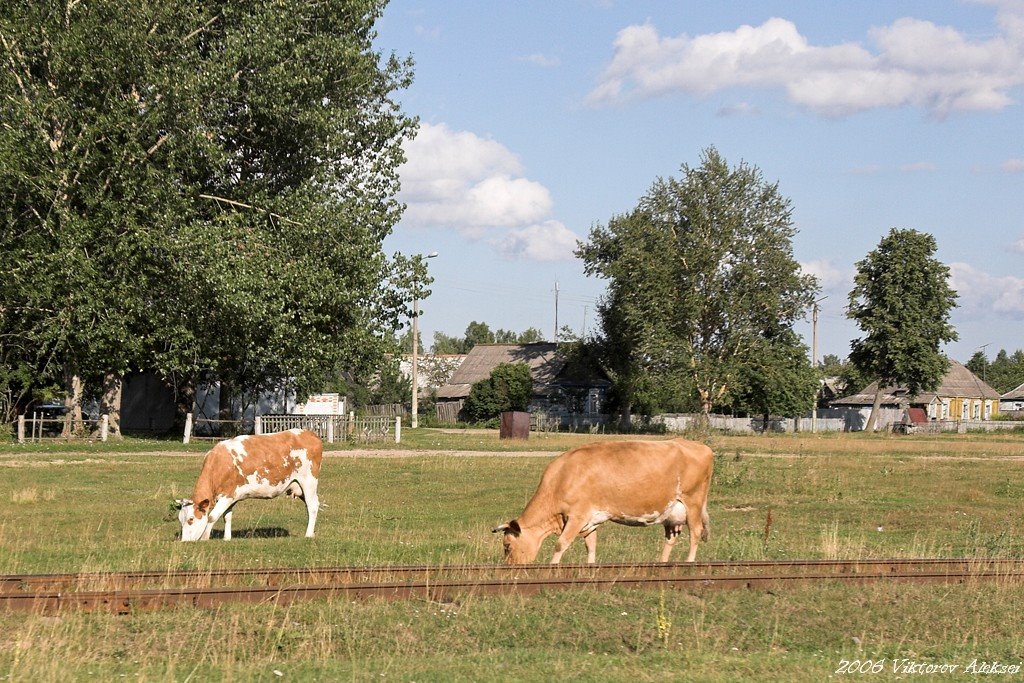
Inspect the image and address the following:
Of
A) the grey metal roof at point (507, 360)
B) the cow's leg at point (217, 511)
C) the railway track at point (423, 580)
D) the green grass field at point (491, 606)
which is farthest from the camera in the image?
the grey metal roof at point (507, 360)

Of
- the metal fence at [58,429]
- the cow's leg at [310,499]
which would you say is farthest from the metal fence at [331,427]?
the cow's leg at [310,499]

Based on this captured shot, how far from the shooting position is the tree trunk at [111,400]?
4456cm

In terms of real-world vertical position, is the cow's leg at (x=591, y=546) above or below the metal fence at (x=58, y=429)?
below

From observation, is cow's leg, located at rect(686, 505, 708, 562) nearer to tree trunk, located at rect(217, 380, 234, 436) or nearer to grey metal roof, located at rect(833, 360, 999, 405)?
tree trunk, located at rect(217, 380, 234, 436)

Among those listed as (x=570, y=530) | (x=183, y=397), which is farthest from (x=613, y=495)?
(x=183, y=397)

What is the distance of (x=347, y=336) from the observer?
4394 cm

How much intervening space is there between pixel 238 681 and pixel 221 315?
32765 mm

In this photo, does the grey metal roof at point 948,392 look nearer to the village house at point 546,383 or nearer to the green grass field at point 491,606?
the village house at point 546,383

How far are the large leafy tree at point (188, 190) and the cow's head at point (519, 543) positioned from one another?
26077mm

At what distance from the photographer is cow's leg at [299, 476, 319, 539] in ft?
59.6

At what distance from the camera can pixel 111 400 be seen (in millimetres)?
45094

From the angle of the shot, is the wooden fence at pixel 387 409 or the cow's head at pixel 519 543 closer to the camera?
the cow's head at pixel 519 543

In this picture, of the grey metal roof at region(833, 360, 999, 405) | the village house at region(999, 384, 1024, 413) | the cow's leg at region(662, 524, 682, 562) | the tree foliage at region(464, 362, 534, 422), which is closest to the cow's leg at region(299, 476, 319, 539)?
the cow's leg at region(662, 524, 682, 562)

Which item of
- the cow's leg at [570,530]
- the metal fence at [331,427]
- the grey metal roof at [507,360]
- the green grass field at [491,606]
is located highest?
the grey metal roof at [507,360]
